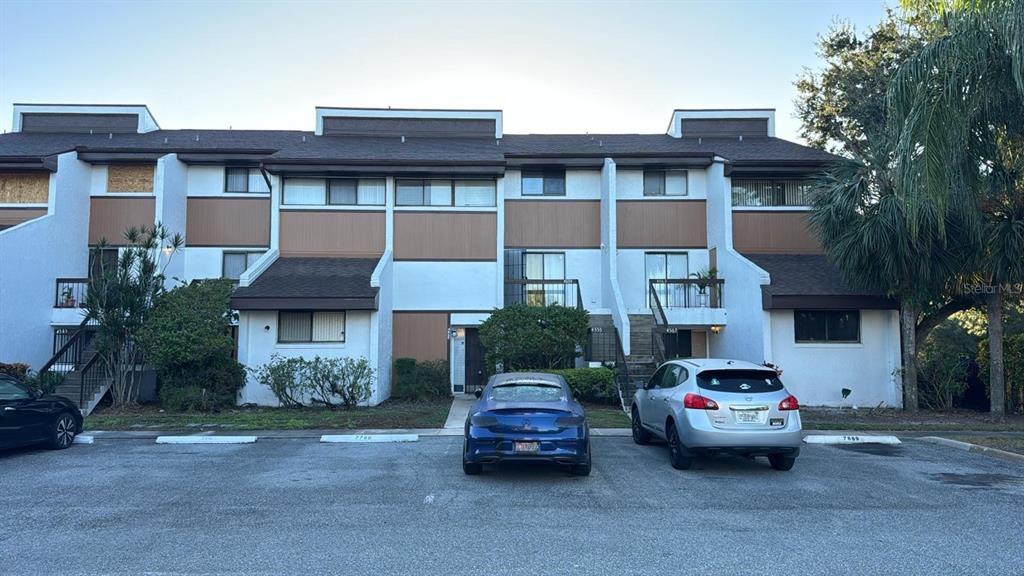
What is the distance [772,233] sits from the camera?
2184 cm

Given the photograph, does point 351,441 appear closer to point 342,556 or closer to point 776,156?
point 342,556

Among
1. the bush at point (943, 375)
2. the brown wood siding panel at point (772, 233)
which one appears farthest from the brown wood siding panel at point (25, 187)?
the bush at point (943, 375)

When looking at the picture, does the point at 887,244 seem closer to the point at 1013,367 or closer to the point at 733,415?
the point at 1013,367

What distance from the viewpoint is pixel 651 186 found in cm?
2286

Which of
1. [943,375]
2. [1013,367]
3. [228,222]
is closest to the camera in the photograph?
[1013,367]

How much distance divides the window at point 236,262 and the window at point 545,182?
30.6ft

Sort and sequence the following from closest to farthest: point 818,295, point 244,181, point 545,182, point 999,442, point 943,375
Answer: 1. point 999,442
2. point 943,375
3. point 818,295
4. point 244,181
5. point 545,182

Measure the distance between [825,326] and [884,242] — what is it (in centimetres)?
330

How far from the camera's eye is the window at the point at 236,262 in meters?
22.4

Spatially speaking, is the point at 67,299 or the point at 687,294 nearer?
the point at 67,299

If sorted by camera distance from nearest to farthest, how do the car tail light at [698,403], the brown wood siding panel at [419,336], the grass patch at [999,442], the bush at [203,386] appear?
the car tail light at [698,403]
the grass patch at [999,442]
the bush at [203,386]
the brown wood siding panel at [419,336]

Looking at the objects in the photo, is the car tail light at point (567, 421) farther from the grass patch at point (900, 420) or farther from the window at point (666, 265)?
the window at point (666, 265)

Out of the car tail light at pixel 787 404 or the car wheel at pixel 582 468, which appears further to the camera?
the car tail light at pixel 787 404

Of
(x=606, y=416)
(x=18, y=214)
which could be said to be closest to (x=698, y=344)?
(x=606, y=416)
